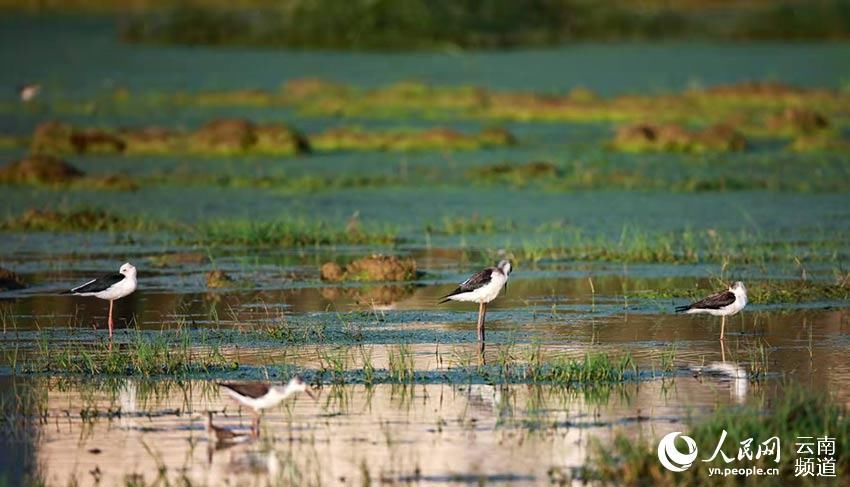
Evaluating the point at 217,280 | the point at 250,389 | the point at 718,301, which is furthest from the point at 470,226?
the point at 250,389

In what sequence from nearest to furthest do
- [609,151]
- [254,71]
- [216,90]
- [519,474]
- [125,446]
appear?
[519,474] → [125,446] → [609,151] → [216,90] → [254,71]

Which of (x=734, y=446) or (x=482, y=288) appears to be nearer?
(x=734, y=446)


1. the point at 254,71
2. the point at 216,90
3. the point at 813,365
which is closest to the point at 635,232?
the point at 813,365

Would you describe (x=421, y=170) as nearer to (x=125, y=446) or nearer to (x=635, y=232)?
(x=635, y=232)

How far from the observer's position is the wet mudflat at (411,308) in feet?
37.9

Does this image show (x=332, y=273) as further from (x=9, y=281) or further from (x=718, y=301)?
(x=718, y=301)

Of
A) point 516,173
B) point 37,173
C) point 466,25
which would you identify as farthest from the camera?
point 466,25

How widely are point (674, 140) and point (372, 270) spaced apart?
50.9 ft

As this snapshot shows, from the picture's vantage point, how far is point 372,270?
18.9m

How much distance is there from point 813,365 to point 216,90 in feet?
118

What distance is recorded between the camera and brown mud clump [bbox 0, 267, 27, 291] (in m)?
18.6

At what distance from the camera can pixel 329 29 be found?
63.5 meters

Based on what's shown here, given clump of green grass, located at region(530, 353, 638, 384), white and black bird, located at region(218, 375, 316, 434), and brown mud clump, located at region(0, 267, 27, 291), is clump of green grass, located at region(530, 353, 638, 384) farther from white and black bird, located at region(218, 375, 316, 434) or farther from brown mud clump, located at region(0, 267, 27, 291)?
brown mud clump, located at region(0, 267, 27, 291)

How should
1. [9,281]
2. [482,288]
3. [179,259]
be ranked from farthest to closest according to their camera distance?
[179,259]
[9,281]
[482,288]
